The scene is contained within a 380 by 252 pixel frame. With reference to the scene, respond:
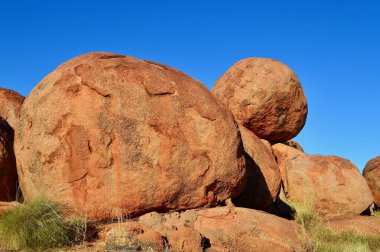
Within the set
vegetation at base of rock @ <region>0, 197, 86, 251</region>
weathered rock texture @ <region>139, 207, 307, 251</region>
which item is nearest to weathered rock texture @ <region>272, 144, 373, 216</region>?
weathered rock texture @ <region>139, 207, 307, 251</region>

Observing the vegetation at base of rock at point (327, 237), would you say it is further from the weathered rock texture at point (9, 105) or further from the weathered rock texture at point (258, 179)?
the weathered rock texture at point (9, 105)

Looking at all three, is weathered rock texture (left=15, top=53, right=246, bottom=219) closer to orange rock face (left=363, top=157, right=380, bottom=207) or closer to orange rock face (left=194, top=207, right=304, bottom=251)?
orange rock face (left=194, top=207, right=304, bottom=251)

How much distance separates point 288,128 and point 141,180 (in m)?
7.10

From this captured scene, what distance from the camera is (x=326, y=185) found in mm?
11930

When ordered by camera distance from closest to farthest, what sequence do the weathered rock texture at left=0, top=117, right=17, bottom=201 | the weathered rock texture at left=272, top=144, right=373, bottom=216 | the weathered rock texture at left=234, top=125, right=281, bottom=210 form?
the weathered rock texture at left=0, top=117, right=17, bottom=201 → the weathered rock texture at left=234, top=125, right=281, bottom=210 → the weathered rock texture at left=272, top=144, right=373, bottom=216

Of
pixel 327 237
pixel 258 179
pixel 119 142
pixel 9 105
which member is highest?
pixel 9 105

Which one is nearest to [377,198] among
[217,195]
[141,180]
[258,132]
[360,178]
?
[360,178]

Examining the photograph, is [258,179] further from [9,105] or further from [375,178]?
[375,178]

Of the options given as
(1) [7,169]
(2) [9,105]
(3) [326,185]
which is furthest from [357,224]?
(2) [9,105]

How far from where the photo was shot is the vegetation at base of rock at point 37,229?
209 inches

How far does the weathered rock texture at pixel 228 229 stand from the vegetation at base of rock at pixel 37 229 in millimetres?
1039

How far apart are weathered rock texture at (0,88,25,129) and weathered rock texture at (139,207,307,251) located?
21.3ft

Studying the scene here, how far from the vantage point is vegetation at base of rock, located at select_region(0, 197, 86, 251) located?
5.30 metres

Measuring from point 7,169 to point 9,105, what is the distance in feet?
14.2
